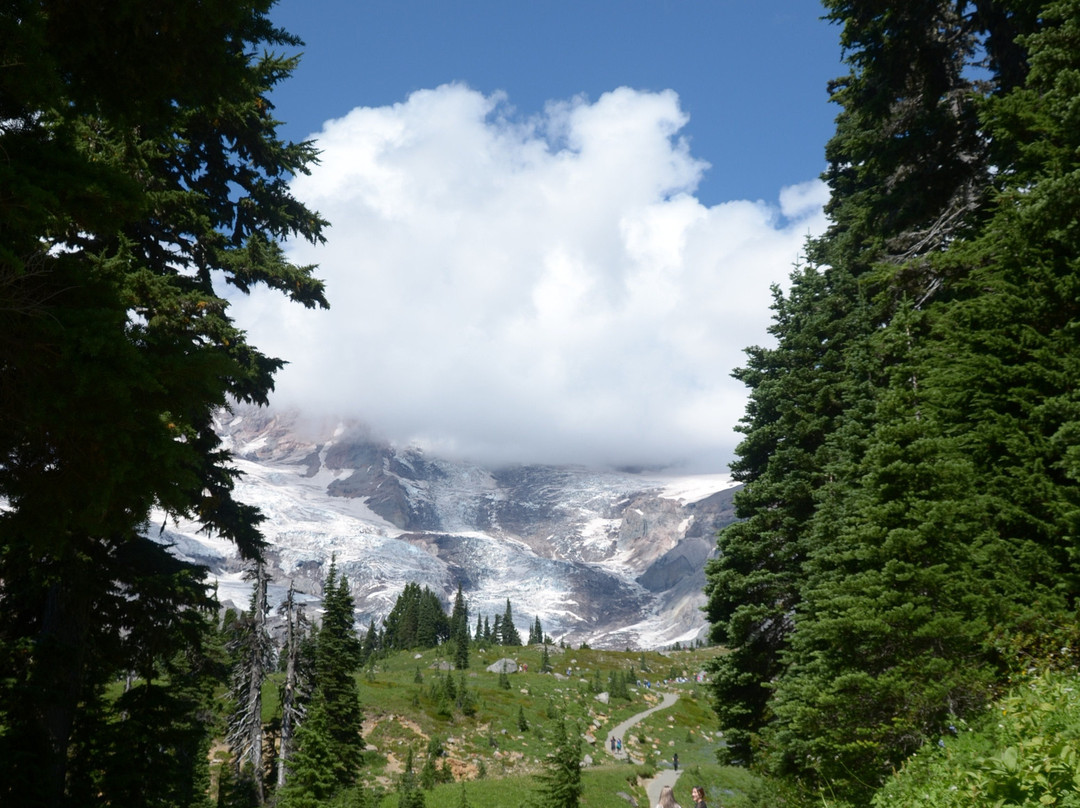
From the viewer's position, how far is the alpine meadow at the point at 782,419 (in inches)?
213

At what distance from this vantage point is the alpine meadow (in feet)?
17.7

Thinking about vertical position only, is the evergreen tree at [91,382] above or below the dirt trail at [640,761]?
above

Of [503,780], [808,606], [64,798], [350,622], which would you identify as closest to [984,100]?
[808,606]

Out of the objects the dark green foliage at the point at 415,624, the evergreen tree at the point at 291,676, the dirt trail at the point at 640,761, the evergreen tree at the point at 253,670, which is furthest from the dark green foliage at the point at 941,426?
the dark green foliage at the point at 415,624

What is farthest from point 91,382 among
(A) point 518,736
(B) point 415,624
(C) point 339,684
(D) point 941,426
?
(B) point 415,624

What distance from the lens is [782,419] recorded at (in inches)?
736

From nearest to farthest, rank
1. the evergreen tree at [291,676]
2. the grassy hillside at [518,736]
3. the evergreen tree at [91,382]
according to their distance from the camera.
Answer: the evergreen tree at [91,382] → the evergreen tree at [291,676] → the grassy hillside at [518,736]

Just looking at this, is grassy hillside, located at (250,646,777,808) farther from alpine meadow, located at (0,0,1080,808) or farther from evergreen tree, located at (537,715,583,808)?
alpine meadow, located at (0,0,1080,808)

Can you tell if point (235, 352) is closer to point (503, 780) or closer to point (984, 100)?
point (984, 100)

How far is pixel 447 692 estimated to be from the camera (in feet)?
211

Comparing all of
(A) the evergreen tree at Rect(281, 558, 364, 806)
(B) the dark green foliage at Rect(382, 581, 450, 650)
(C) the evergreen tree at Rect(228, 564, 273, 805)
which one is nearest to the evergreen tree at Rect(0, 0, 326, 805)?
(A) the evergreen tree at Rect(281, 558, 364, 806)

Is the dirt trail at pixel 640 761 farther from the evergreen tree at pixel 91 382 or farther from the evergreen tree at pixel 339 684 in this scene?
the evergreen tree at pixel 91 382

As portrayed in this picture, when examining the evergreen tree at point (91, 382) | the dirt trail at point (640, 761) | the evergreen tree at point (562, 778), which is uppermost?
the evergreen tree at point (91, 382)

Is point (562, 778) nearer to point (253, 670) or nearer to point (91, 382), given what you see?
point (253, 670)
